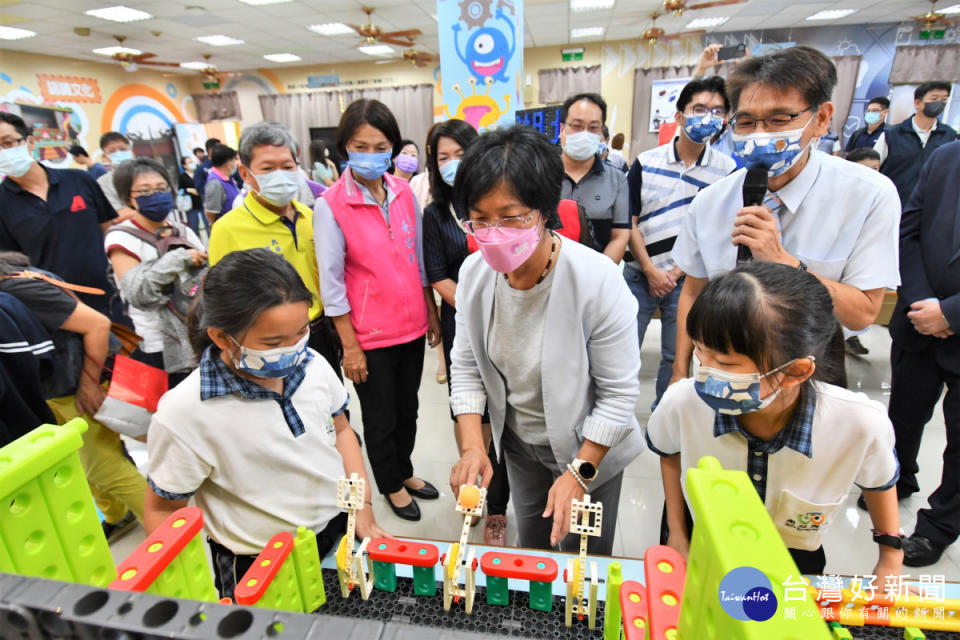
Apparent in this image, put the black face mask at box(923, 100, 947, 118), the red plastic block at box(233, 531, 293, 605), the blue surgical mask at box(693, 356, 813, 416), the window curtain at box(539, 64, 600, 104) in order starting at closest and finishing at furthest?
1. the red plastic block at box(233, 531, 293, 605)
2. the blue surgical mask at box(693, 356, 813, 416)
3. the black face mask at box(923, 100, 947, 118)
4. the window curtain at box(539, 64, 600, 104)

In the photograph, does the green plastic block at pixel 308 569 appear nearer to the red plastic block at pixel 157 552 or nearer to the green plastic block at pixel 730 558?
the red plastic block at pixel 157 552

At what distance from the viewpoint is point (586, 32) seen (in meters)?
8.02

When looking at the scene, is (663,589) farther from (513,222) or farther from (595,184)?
(595,184)

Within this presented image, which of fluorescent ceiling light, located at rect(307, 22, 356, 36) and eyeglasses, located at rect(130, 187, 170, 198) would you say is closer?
eyeglasses, located at rect(130, 187, 170, 198)

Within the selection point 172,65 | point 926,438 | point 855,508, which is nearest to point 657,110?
point 926,438

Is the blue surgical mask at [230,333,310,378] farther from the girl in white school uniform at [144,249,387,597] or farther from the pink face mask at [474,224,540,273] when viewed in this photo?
the pink face mask at [474,224,540,273]

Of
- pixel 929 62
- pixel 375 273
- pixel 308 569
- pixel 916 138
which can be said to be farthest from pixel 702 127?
pixel 929 62

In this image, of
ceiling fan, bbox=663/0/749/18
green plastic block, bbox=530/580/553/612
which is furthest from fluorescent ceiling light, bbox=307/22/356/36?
green plastic block, bbox=530/580/553/612

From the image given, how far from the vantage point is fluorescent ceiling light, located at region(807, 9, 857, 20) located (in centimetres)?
709

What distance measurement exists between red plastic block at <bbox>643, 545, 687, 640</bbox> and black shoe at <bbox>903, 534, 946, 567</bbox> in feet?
5.51

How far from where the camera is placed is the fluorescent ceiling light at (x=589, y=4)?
6359mm

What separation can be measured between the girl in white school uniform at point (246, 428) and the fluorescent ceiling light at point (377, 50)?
8.74 m

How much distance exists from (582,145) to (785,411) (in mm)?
1437

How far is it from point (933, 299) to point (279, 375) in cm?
182
